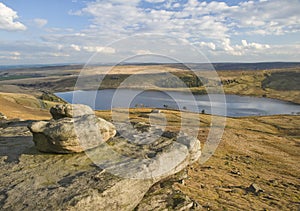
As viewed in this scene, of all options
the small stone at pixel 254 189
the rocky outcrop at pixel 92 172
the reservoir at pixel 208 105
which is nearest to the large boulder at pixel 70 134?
the rocky outcrop at pixel 92 172

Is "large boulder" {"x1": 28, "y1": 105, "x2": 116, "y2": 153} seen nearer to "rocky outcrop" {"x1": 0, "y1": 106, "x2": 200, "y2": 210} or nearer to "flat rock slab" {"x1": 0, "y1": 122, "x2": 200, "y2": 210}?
"rocky outcrop" {"x1": 0, "y1": 106, "x2": 200, "y2": 210}

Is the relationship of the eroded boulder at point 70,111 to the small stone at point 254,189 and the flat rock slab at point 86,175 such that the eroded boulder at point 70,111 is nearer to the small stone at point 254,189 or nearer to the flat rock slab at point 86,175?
the flat rock slab at point 86,175

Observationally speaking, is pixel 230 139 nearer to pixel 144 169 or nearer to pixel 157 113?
pixel 157 113

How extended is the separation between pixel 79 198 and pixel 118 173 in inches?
108

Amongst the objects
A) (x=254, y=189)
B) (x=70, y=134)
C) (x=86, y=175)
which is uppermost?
(x=70, y=134)

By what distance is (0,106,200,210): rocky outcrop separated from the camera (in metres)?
12.9

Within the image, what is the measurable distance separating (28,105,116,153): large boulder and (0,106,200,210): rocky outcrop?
9 cm

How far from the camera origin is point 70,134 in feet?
52.5

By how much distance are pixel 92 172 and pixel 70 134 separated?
2783 mm

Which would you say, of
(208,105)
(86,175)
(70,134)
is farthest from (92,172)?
(208,105)

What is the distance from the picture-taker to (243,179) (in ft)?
94.7

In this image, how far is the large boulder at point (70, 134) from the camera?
634 inches

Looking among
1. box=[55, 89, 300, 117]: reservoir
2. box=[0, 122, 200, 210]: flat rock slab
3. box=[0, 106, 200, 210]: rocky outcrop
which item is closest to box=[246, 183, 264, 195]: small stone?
box=[0, 106, 200, 210]: rocky outcrop

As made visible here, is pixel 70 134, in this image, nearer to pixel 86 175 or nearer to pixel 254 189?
pixel 86 175
